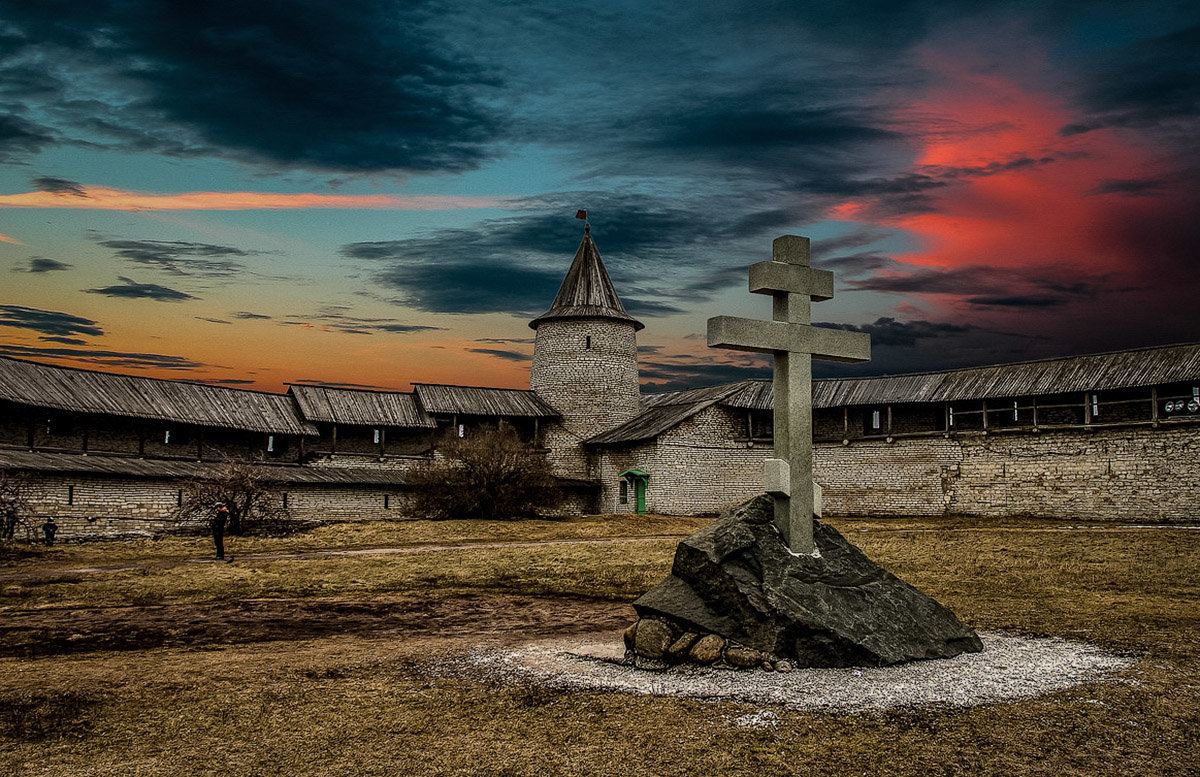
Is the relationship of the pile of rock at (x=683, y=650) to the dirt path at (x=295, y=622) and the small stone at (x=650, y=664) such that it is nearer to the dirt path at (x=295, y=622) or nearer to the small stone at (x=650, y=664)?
the small stone at (x=650, y=664)

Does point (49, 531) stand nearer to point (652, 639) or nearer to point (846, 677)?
point (652, 639)

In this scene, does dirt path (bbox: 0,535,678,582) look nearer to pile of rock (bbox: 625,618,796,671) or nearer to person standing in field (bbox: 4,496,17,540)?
person standing in field (bbox: 4,496,17,540)

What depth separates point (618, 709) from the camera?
22.8 ft

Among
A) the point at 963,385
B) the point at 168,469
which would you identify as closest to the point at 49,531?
the point at 168,469

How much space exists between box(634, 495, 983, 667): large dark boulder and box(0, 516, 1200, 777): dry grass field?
142 centimetres

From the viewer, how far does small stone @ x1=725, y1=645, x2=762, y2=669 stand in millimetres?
8094

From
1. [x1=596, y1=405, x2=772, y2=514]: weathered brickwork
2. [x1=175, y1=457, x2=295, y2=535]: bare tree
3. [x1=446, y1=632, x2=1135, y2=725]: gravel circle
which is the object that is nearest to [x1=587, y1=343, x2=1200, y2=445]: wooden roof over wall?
[x1=596, y1=405, x2=772, y2=514]: weathered brickwork

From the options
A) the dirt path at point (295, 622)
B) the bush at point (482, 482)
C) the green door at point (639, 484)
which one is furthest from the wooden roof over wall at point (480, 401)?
the dirt path at point (295, 622)

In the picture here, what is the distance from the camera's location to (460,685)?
25.7 ft

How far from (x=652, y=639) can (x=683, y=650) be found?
32 centimetres

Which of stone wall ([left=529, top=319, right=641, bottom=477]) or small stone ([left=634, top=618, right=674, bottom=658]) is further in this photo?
stone wall ([left=529, top=319, right=641, bottom=477])

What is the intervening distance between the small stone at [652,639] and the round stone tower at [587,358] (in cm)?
3290

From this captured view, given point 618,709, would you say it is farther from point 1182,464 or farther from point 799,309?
point 1182,464

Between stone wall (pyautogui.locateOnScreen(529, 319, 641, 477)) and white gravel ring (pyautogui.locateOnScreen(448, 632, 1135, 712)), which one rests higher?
stone wall (pyautogui.locateOnScreen(529, 319, 641, 477))
